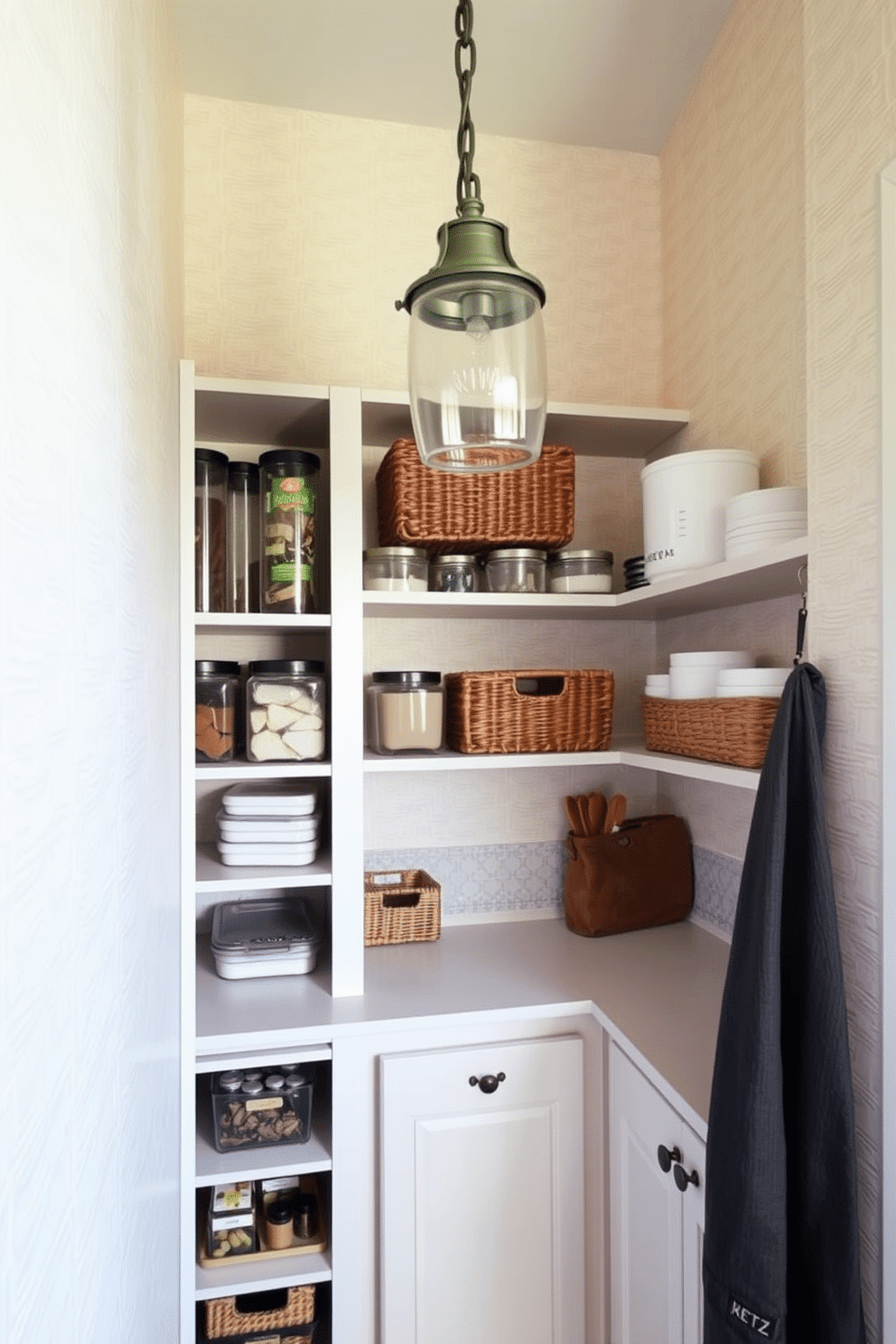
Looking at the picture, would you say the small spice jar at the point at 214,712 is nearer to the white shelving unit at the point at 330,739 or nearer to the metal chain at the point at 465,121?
the white shelving unit at the point at 330,739

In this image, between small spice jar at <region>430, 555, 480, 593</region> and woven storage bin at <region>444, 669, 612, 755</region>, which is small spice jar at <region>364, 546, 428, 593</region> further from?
woven storage bin at <region>444, 669, 612, 755</region>

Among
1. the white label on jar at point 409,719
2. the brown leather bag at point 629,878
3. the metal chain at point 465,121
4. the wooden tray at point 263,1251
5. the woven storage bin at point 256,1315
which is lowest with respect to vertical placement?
the woven storage bin at point 256,1315

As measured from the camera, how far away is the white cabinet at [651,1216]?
1.14 meters

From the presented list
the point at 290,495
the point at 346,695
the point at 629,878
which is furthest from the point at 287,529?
the point at 629,878

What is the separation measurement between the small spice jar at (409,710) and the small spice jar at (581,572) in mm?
332

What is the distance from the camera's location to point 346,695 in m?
1.51

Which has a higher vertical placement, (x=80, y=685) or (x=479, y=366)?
(x=479, y=366)

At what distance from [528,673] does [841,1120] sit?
37.0 inches

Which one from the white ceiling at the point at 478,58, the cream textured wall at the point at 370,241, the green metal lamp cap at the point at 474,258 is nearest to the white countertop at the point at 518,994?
the green metal lamp cap at the point at 474,258

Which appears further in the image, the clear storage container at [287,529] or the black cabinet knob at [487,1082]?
the clear storage container at [287,529]

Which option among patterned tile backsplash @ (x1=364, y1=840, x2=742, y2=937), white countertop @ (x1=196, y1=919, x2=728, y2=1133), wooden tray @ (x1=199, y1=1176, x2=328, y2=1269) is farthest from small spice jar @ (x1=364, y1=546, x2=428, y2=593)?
wooden tray @ (x1=199, y1=1176, x2=328, y2=1269)

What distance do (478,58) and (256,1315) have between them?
2419 mm

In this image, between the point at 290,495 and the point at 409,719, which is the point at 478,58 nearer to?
the point at 290,495

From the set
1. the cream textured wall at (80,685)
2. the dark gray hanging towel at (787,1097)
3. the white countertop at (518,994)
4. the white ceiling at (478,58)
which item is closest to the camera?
the cream textured wall at (80,685)
